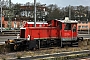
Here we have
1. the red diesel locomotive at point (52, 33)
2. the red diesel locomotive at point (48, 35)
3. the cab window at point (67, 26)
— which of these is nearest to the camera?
the red diesel locomotive at point (48, 35)

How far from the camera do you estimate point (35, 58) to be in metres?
12.3

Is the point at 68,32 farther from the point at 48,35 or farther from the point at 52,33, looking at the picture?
the point at 48,35

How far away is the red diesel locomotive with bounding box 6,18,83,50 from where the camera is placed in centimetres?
2002

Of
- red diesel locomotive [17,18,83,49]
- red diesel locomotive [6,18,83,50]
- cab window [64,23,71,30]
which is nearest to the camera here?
red diesel locomotive [6,18,83,50]

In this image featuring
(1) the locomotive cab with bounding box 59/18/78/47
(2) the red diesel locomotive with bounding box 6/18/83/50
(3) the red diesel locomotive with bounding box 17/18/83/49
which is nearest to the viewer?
(2) the red diesel locomotive with bounding box 6/18/83/50

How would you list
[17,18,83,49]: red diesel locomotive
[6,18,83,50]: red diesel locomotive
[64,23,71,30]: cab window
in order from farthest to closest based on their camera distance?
[64,23,71,30]: cab window < [17,18,83,49]: red diesel locomotive < [6,18,83,50]: red diesel locomotive

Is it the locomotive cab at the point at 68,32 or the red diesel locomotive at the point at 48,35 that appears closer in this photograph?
the red diesel locomotive at the point at 48,35

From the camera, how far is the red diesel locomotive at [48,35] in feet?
65.7

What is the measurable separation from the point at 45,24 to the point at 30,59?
11.4 meters

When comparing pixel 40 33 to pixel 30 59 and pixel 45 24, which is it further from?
pixel 30 59

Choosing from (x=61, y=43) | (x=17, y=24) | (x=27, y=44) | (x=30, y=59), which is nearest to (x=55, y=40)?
(x=61, y=43)

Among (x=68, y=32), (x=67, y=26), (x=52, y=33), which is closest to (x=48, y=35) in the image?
(x=52, y=33)

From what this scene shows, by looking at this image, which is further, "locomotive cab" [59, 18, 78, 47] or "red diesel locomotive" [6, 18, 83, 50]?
"locomotive cab" [59, 18, 78, 47]

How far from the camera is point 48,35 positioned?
21875 mm
